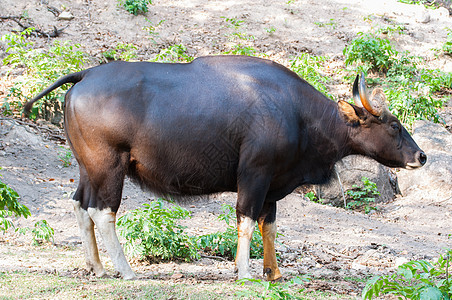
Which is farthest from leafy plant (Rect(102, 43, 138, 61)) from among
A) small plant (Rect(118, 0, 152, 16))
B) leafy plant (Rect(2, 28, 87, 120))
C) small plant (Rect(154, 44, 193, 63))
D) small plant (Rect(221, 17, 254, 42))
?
small plant (Rect(221, 17, 254, 42))

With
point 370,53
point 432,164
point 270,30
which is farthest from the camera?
point 270,30

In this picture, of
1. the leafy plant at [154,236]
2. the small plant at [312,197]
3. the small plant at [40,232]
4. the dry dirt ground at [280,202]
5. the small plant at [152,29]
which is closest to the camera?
the leafy plant at [154,236]

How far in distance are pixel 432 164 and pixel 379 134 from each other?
5578mm

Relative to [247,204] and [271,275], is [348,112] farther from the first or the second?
[271,275]

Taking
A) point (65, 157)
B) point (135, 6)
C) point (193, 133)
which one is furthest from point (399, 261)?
point (135, 6)

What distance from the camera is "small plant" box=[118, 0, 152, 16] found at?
15148mm

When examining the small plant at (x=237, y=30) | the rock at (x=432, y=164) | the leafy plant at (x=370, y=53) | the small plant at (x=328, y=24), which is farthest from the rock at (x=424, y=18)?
the rock at (x=432, y=164)

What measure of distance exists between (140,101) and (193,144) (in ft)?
2.13

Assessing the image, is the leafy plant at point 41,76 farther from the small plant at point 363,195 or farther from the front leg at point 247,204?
the front leg at point 247,204

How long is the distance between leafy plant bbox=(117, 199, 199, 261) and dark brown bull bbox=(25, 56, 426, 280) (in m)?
0.47

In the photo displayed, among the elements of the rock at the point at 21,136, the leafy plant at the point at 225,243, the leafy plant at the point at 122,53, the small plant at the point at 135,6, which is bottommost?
the rock at the point at 21,136

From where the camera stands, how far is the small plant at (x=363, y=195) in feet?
33.6

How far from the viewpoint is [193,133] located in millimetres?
5156

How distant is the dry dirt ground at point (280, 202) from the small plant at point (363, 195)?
0.31m
